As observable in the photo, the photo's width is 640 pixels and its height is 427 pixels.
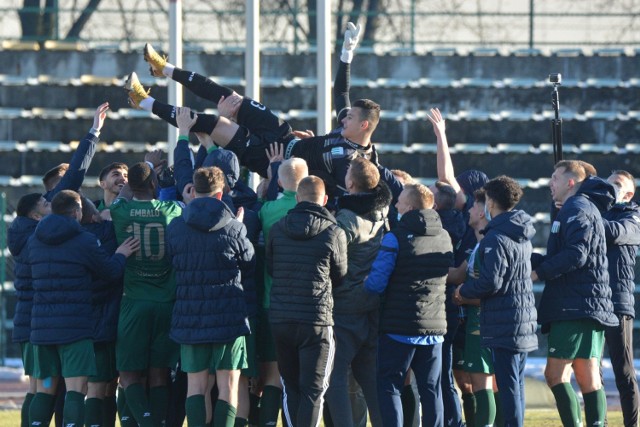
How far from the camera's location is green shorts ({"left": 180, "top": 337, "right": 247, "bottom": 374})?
861cm

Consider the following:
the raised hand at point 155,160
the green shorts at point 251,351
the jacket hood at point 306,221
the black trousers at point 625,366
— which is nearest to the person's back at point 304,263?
the jacket hood at point 306,221

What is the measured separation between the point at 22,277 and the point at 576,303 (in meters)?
3.85

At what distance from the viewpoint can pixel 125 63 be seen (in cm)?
1814

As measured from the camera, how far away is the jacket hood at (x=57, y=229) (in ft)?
28.5

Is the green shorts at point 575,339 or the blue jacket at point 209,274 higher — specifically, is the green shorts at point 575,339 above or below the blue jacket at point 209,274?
below

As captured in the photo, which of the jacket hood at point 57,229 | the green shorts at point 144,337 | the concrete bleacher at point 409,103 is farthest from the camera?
the concrete bleacher at point 409,103

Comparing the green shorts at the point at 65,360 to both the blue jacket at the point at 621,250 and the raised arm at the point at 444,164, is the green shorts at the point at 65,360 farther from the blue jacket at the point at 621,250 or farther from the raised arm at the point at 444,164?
the blue jacket at the point at 621,250

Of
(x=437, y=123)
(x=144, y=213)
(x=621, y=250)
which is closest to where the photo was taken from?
(x=144, y=213)

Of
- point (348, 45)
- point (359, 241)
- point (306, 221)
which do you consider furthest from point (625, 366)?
point (348, 45)

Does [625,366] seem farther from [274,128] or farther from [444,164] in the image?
[274,128]

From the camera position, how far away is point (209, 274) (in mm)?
8547

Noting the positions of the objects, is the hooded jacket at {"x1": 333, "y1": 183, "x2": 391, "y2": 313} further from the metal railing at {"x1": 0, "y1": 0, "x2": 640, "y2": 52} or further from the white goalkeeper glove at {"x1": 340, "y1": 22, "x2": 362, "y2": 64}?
the metal railing at {"x1": 0, "y1": 0, "x2": 640, "y2": 52}

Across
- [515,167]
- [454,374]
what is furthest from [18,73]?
[454,374]

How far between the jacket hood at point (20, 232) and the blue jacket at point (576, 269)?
360cm
